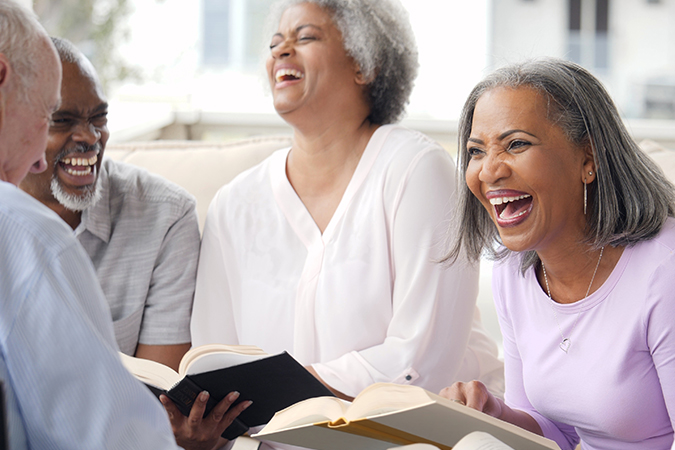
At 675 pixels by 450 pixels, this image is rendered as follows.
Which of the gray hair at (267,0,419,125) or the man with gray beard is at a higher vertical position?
the gray hair at (267,0,419,125)

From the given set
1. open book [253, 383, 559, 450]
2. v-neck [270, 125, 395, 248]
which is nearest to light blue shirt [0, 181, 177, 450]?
open book [253, 383, 559, 450]

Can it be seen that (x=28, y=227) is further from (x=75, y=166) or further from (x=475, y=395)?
(x=75, y=166)

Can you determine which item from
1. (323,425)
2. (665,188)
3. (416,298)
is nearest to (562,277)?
(665,188)

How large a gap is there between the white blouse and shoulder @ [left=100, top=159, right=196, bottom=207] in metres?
0.11

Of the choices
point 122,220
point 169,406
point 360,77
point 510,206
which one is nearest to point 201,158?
point 122,220

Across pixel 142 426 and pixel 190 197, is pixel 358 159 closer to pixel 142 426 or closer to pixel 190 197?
pixel 190 197

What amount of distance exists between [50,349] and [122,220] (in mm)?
1030

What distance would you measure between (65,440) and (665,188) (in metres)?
1.00

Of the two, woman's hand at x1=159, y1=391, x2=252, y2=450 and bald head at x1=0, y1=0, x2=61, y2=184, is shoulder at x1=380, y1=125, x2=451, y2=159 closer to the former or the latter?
woman's hand at x1=159, y1=391, x2=252, y2=450

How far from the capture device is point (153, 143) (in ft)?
6.93

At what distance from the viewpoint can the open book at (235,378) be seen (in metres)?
1.03

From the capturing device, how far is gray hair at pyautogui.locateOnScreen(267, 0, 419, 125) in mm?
1716

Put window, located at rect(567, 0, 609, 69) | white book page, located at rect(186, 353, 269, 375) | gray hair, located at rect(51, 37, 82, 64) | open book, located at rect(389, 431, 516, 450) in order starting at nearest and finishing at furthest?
open book, located at rect(389, 431, 516, 450)
white book page, located at rect(186, 353, 269, 375)
gray hair, located at rect(51, 37, 82, 64)
window, located at rect(567, 0, 609, 69)

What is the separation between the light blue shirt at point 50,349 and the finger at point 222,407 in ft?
1.53
